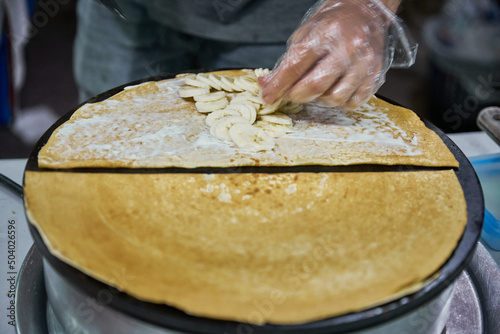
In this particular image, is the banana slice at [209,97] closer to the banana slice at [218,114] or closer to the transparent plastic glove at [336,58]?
the banana slice at [218,114]

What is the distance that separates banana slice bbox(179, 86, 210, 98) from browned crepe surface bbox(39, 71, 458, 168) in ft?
0.12

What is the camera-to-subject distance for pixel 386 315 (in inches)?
41.4

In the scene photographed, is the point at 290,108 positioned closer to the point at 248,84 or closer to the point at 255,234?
the point at 248,84

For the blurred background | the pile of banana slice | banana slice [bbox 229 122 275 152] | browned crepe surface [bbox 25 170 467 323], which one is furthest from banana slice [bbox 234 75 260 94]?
the blurred background

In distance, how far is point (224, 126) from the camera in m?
1.69

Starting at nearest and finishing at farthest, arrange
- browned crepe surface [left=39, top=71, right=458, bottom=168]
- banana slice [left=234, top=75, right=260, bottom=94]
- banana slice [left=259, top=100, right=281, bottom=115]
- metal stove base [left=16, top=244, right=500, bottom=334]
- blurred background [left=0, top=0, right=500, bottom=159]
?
1. metal stove base [left=16, top=244, right=500, bottom=334]
2. browned crepe surface [left=39, top=71, right=458, bottom=168]
3. banana slice [left=259, top=100, right=281, bottom=115]
4. banana slice [left=234, top=75, right=260, bottom=94]
5. blurred background [left=0, top=0, right=500, bottom=159]

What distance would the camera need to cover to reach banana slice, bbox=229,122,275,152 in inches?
64.3

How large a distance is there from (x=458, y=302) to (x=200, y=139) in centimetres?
103

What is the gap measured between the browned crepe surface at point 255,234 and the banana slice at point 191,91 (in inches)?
18.0

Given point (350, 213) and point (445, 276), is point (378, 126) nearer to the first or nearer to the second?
point (350, 213)

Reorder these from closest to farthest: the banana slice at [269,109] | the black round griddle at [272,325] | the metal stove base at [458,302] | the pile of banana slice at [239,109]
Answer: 1. the black round griddle at [272,325]
2. the metal stove base at [458,302]
3. the pile of banana slice at [239,109]
4. the banana slice at [269,109]

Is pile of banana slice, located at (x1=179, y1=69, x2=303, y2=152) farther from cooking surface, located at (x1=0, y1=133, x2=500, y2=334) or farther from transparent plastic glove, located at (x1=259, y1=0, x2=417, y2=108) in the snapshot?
cooking surface, located at (x1=0, y1=133, x2=500, y2=334)

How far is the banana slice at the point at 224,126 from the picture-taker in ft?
5.49

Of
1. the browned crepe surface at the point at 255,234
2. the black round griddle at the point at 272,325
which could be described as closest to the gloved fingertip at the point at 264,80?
the browned crepe surface at the point at 255,234
